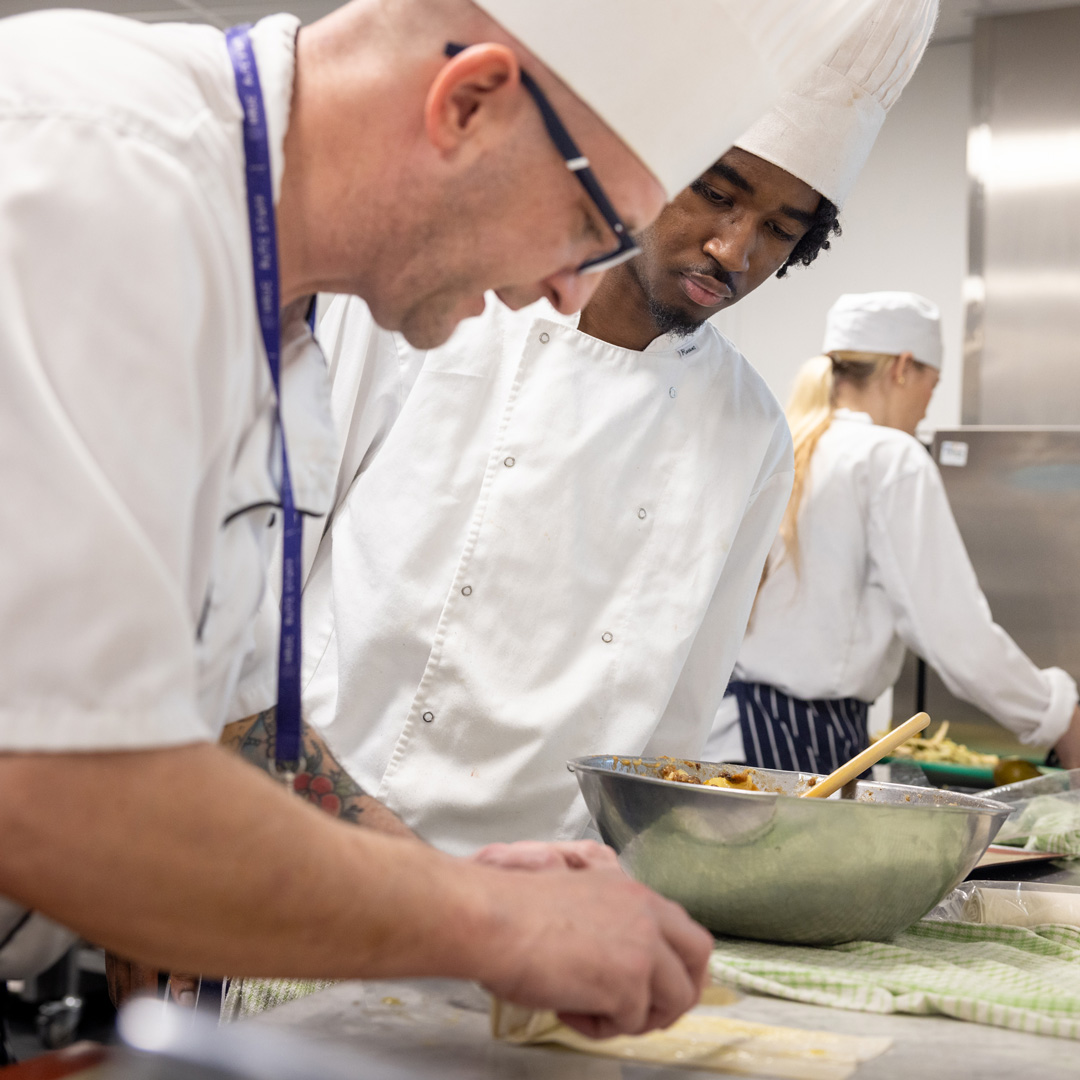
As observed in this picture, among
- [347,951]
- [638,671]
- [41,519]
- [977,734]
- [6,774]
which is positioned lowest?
[977,734]

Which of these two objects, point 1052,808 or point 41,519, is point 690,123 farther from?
point 1052,808

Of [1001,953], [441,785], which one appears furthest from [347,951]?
[441,785]

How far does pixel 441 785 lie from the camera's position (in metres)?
1.55

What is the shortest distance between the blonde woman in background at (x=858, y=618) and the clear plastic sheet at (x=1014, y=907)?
165 cm

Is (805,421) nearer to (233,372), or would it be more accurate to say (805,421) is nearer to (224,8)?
(233,372)

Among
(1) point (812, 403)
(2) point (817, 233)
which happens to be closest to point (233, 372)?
(2) point (817, 233)

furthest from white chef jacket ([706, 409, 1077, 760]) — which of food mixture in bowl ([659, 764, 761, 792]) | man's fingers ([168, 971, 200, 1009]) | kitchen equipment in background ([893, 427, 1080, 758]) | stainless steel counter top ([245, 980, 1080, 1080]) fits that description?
stainless steel counter top ([245, 980, 1080, 1080])

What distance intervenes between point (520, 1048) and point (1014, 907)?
0.73 meters

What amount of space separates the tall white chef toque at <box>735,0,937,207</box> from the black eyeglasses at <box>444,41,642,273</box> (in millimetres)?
854

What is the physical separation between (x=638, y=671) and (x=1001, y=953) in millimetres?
591

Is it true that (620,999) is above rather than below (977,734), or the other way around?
above

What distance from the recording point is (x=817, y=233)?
72.2 inches

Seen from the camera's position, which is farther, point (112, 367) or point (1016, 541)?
point (1016, 541)

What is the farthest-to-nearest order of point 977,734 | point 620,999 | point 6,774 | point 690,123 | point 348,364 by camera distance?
point 977,734 < point 348,364 < point 690,123 < point 620,999 < point 6,774
